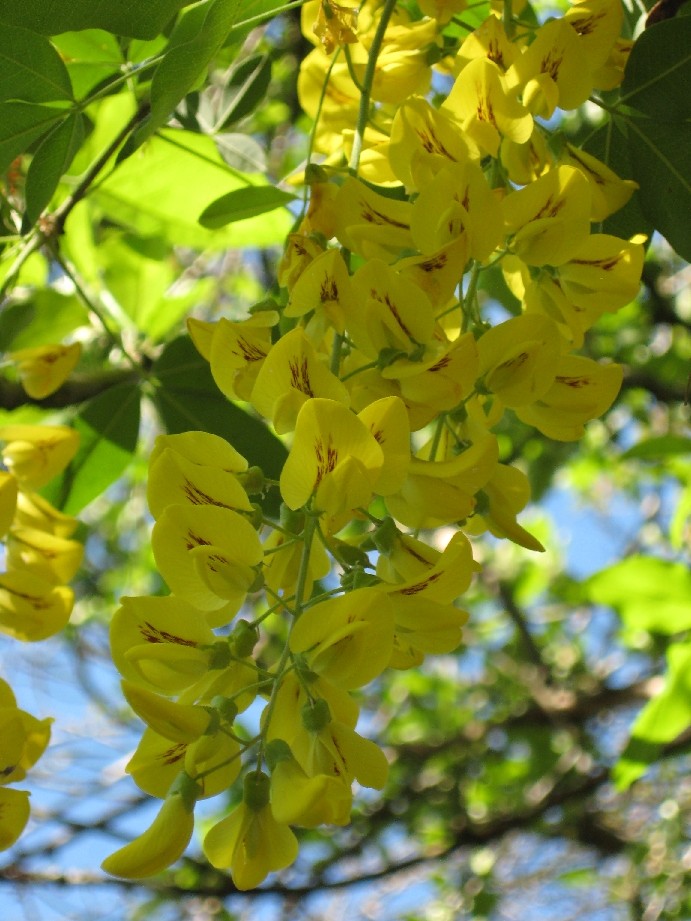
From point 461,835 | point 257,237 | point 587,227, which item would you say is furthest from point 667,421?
point 587,227

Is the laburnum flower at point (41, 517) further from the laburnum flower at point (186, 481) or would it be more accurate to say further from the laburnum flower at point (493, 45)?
the laburnum flower at point (493, 45)

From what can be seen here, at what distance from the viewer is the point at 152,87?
672 mm

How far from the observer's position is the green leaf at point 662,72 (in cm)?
77

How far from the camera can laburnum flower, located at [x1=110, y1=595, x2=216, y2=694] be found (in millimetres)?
537

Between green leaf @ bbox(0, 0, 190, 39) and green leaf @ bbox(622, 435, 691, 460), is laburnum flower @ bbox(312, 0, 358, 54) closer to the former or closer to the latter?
green leaf @ bbox(0, 0, 190, 39)

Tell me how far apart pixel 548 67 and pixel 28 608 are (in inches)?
23.5

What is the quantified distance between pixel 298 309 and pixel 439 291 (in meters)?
0.08

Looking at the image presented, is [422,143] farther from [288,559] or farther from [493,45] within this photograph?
[288,559]

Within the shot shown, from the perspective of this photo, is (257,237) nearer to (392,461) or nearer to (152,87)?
(152,87)

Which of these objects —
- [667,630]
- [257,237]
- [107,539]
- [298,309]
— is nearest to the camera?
[298,309]

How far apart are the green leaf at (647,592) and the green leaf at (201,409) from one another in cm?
52

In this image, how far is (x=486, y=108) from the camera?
670 millimetres

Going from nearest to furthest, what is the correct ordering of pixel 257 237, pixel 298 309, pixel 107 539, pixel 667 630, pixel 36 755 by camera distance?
1. pixel 298 309
2. pixel 36 755
3. pixel 257 237
4. pixel 667 630
5. pixel 107 539

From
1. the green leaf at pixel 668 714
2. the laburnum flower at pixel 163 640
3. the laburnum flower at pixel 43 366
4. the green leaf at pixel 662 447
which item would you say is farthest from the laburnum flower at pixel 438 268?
the green leaf at pixel 662 447
